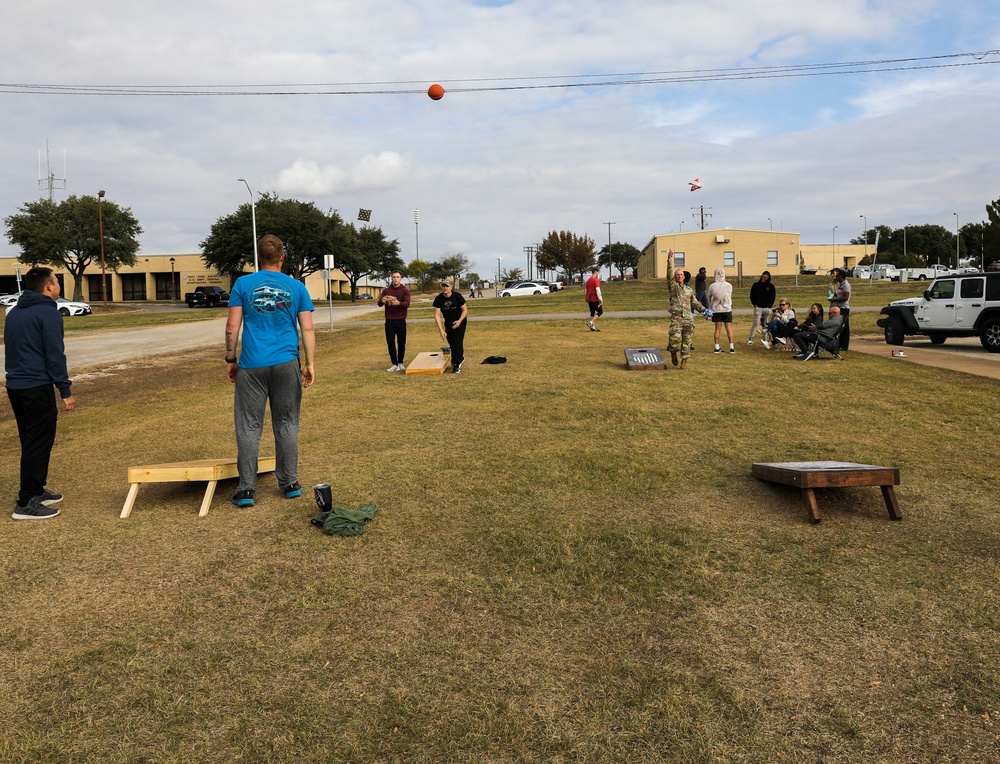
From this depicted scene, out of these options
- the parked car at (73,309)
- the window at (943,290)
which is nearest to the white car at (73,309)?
the parked car at (73,309)

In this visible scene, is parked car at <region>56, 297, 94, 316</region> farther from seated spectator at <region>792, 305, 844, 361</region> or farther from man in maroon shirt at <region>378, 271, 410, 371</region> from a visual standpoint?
seated spectator at <region>792, 305, 844, 361</region>

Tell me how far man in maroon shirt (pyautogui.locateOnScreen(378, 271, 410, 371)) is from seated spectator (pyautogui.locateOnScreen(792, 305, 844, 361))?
26.2 feet

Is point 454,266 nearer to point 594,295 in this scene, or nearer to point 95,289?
point 95,289

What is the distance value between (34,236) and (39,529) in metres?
69.8

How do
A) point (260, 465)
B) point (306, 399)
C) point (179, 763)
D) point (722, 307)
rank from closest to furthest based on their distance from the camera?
point (179, 763) < point (260, 465) < point (306, 399) < point (722, 307)

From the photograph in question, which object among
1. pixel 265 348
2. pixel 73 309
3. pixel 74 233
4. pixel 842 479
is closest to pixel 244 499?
pixel 265 348

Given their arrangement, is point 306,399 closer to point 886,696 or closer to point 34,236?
point 886,696

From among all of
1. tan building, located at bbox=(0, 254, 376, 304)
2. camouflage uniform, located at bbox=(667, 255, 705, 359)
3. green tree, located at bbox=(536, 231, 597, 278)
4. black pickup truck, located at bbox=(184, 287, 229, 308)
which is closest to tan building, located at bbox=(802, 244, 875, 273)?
green tree, located at bbox=(536, 231, 597, 278)

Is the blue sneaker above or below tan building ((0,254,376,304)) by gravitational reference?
below

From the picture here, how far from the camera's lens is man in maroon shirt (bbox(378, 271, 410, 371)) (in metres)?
13.9

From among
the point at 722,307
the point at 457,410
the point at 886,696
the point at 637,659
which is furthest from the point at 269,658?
the point at 722,307

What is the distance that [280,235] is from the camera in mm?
64812

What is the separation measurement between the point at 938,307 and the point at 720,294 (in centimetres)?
642

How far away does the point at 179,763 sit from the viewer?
2945 millimetres
